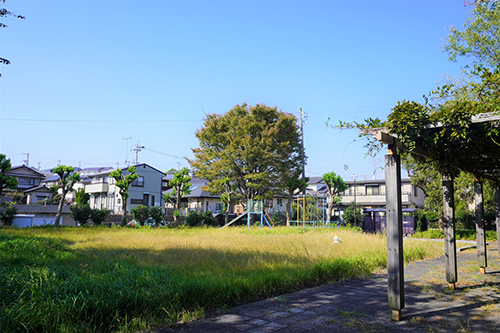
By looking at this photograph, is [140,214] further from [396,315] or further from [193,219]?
[396,315]

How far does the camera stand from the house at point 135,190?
148 feet

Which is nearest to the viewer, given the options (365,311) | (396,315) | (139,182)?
(396,315)

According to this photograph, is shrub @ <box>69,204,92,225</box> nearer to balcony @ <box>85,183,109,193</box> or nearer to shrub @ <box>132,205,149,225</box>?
shrub @ <box>132,205,149,225</box>

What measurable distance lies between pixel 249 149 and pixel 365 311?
25103mm

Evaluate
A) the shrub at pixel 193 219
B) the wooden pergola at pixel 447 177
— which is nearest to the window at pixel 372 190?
the shrub at pixel 193 219

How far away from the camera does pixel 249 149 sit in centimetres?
2959

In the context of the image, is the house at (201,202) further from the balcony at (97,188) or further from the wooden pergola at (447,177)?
the wooden pergola at (447,177)

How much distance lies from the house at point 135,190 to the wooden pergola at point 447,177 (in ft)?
139

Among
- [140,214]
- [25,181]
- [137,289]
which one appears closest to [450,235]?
[137,289]

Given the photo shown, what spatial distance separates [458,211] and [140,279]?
2245 centimetres

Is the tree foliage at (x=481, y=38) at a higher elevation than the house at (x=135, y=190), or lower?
higher

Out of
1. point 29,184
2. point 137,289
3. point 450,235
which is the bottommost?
point 137,289

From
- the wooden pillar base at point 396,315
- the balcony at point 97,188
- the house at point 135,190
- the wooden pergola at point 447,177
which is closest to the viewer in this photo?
the wooden pillar base at point 396,315

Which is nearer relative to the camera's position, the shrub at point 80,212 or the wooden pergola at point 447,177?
the wooden pergola at point 447,177
